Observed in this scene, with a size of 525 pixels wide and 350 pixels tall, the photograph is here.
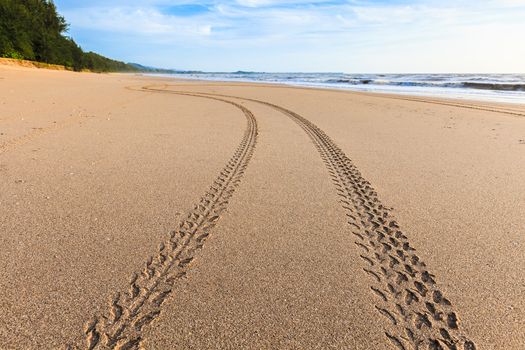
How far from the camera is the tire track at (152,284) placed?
202cm

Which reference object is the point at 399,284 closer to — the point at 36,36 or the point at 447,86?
the point at 447,86

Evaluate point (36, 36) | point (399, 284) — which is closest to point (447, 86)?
point (399, 284)

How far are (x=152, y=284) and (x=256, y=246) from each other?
92 cm

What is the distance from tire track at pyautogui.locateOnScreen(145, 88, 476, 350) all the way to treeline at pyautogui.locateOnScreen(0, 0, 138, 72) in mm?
41192

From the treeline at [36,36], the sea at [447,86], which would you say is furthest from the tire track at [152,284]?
the treeline at [36,36]

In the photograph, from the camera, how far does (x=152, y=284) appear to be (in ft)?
8.12

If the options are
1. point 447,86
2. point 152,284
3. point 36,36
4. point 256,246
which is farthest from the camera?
point 36,36

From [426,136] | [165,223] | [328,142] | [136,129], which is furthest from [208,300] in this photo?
[426,136]

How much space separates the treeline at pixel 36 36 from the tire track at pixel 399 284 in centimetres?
4119

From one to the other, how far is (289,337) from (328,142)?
Result: 539 cm

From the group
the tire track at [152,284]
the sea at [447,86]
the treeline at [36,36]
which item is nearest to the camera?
the tire track at [152,284]

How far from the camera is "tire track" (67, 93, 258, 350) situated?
2.02 m

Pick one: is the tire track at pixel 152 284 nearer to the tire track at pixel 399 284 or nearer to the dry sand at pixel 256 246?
the dry sand at pixel 256 246

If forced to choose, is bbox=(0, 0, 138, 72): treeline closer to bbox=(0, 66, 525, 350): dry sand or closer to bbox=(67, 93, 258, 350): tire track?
bbox=(0, 66, 525, 350): dry sand
